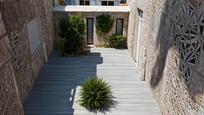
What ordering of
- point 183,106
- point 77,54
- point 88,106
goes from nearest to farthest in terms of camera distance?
point 183,106
point 88,106
point 77,54

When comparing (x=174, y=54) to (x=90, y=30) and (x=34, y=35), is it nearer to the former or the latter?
(x=34, y=35)

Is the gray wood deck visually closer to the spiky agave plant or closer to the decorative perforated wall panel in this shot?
the spiky agave plant

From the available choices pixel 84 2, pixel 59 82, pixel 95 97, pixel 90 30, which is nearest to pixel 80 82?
pixel 59 82

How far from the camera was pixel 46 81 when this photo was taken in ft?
32.1

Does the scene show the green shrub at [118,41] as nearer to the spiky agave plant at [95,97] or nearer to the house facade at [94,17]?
the house facade at [94,17]

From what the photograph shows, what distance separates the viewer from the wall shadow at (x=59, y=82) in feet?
26.2

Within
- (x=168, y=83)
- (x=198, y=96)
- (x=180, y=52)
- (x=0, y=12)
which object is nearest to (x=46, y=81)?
(x=0, y=12)

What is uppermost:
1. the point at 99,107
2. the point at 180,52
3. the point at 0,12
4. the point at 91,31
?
the point at 0,12

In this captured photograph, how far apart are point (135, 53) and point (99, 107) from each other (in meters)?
4.55

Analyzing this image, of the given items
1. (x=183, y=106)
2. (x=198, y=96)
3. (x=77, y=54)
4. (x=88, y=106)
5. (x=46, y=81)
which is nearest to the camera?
(x=198, y=96)

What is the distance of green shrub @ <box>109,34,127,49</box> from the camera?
1365cm

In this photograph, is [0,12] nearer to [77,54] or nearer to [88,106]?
[88,106]

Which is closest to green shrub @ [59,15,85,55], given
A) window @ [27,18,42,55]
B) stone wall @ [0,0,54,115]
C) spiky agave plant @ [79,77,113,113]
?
stone wall @ [0,0,54,115]

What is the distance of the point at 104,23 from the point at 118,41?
1.27 m
